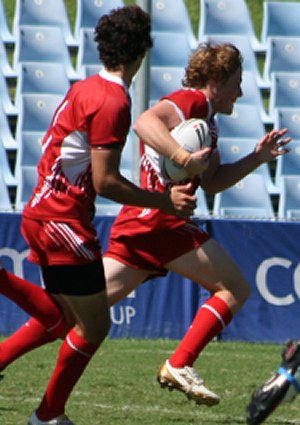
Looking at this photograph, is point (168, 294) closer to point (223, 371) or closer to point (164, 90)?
point (223, 371)

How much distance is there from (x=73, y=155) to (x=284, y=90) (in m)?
10.6

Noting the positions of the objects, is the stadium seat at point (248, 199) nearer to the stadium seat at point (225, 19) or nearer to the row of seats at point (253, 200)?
the row of seats at point (253, 200)

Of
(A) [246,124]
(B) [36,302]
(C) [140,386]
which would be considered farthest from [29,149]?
(B) [36,302]

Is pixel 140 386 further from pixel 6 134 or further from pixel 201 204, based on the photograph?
pixel 6 134

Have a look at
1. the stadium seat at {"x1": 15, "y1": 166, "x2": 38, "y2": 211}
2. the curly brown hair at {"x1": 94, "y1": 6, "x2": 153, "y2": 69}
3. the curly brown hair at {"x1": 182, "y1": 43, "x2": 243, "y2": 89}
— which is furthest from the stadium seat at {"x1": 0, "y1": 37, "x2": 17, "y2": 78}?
the curly brown hair at {"x1": 94, "y1": 6, "x2": 153, "y2": 69}

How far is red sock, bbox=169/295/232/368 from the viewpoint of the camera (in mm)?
6039

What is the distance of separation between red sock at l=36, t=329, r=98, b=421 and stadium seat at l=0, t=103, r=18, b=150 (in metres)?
9.49

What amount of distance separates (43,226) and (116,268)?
1118 millimetres

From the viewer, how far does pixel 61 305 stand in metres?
5.22

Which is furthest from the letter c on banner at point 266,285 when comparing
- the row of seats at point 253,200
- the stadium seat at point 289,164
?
the stadium seat at point 289,164

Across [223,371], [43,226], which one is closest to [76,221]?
[43,226]

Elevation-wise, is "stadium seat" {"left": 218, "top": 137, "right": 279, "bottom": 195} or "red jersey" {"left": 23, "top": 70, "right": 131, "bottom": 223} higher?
"red jersey" {"left": 23, "top": 70, "right": 131, "bottom": 223}

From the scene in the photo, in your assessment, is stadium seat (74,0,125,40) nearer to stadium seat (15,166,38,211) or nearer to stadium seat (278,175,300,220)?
stadium seat (15,166,38,211)

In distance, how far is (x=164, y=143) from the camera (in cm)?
557
